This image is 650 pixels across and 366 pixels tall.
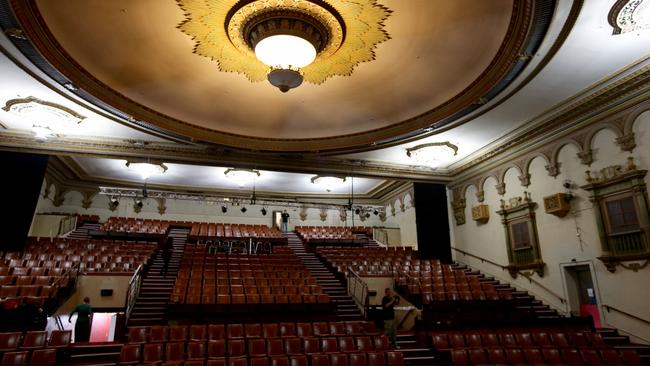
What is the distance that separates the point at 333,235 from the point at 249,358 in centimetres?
1145

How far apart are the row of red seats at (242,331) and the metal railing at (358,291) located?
4.77 ft

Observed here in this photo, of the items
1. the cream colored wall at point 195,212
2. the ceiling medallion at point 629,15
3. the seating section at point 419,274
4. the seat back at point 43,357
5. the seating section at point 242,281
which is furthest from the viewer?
the cream colored wall at point 195,212

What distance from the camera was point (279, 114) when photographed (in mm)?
9172

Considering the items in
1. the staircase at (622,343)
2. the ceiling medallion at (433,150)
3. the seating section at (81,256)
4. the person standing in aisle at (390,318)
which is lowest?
the staircase at (622,343)

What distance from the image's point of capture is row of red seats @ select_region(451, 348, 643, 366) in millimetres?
5906

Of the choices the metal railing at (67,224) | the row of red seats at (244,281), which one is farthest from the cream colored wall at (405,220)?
the metal railing at (67,224)

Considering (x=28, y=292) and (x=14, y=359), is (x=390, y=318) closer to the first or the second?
(x=14, y=359)

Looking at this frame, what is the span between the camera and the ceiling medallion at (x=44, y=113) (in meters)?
8.01

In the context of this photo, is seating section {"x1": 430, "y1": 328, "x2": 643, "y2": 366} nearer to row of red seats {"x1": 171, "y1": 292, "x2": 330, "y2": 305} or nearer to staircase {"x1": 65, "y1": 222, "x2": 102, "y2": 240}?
row of red seats {"x1": 171, "y1": 292, "x2": 330, "y2": 305}

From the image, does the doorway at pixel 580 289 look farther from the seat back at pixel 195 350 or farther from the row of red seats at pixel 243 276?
the seat back at pixel 195 350

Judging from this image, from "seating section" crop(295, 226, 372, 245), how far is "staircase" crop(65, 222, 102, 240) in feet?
26.3

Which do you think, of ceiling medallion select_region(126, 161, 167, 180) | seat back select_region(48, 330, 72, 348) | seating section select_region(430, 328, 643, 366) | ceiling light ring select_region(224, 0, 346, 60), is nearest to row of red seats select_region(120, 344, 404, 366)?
seat back select_region(48, 330, 72, 348)

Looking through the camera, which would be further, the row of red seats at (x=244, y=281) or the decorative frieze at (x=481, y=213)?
the decorative frieze at (x=481, y=213)

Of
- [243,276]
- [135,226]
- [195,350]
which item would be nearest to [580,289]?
[243,276]
